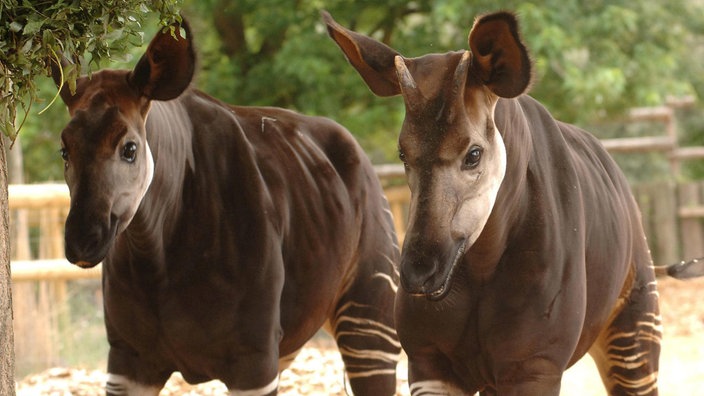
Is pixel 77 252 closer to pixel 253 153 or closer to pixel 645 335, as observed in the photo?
pixel 253 153

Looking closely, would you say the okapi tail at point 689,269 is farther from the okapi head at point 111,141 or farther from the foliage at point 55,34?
the foliage at point 55,34

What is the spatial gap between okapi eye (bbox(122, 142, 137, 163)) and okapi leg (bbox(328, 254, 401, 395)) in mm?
1374

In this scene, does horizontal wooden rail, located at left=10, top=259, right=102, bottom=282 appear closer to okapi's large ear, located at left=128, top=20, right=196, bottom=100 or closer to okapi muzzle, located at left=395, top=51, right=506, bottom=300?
okapi's large ear, located at left=128, top=20, right=196, bottom=100

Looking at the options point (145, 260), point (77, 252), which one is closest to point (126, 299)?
point (145, 260)

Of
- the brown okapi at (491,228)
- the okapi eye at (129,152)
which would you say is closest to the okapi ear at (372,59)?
the brown okapi at (491,228)

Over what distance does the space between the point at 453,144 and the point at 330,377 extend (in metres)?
3.37

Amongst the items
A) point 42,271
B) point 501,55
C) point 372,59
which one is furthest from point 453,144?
point 42,271

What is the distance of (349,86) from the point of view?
8.95m

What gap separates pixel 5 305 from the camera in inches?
124

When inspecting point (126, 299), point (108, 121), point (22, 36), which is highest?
point (22, 36)

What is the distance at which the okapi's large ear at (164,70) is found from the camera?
3502 mm

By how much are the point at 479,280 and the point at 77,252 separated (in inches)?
45.0

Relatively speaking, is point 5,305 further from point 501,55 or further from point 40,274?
point 40,274

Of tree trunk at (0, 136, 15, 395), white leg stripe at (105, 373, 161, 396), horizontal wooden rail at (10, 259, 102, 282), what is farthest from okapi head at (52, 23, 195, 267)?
horizontal wooden rail at (10, 259, 102, 282)
